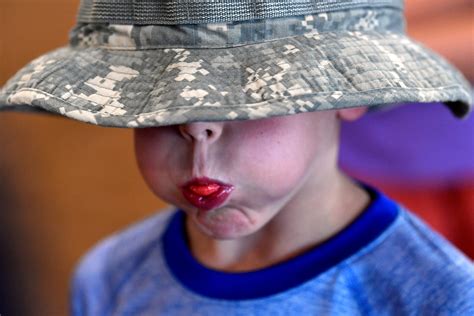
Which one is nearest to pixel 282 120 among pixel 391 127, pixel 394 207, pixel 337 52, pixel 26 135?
pixel 337 52

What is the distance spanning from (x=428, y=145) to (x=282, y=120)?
0.63 metres

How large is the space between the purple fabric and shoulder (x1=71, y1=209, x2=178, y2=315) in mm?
447

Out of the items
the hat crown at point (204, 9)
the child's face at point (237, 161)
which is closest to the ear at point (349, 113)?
the child's face at point (237, 161)

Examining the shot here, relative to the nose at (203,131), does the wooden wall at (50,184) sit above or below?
below

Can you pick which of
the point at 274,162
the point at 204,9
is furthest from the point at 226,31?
the point at 274,162

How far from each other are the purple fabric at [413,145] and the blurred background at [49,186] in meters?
0.67

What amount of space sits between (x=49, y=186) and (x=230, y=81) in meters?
1.37

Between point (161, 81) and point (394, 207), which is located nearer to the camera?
point (161, 81)

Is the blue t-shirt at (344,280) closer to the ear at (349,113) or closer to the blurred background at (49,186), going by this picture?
the ear at (349,113)

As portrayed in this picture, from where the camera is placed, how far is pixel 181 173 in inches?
24.1

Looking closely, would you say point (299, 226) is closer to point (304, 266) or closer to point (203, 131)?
point (304, 266)

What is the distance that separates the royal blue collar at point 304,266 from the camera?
0.69 m

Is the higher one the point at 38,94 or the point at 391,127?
the point at 38,94

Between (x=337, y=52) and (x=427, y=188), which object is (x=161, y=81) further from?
(x=427, y=188)
